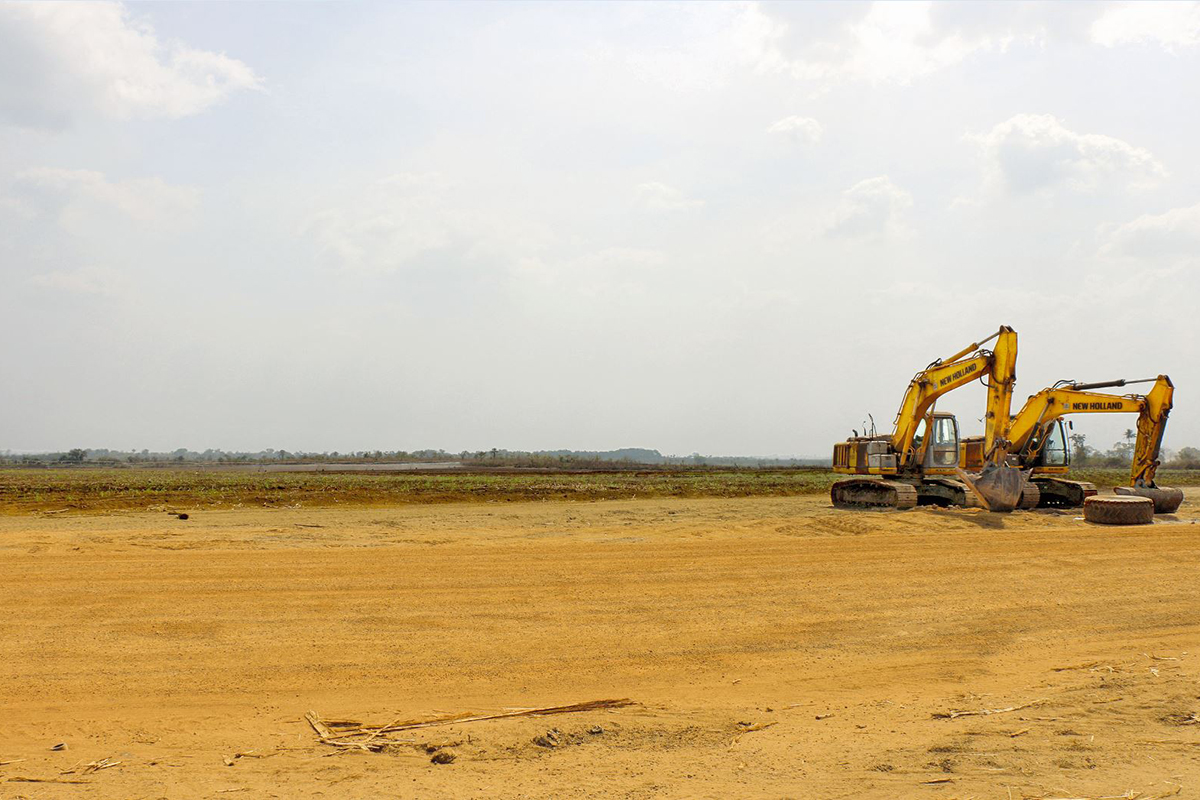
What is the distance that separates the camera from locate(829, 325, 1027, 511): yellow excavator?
942 inches

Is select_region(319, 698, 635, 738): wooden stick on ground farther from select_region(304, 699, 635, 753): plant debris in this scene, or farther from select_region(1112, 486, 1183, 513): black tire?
select_region(1112, 486, 1183, 513): black tire

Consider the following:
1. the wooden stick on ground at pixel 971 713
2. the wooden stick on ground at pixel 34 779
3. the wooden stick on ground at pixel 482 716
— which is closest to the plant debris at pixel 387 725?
the wooden stick on ground at pixel 482 716

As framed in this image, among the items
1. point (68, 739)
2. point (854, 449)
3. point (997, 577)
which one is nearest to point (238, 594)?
point (68, 739)

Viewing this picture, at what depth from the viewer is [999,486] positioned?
78.8 feet

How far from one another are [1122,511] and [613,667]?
18972mm

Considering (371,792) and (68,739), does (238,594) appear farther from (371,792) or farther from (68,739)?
(371,792)

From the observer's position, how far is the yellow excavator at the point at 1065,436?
25484 millimetres

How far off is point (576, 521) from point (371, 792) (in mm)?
18968

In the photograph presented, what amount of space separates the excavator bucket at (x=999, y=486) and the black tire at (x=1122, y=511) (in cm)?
191

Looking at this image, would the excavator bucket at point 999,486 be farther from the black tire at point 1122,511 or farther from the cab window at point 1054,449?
the cab window at point 1054,449

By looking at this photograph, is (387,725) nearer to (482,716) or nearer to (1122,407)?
(482,716)

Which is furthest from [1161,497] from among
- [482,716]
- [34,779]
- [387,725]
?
[34,779]

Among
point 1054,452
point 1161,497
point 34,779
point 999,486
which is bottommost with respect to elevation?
point 34,779

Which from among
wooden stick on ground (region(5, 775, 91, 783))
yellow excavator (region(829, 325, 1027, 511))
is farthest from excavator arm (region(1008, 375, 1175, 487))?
wooden stick on ground (region(5, 775, 91, 783))
